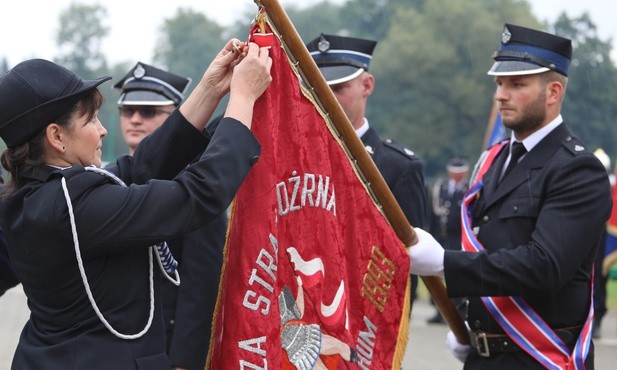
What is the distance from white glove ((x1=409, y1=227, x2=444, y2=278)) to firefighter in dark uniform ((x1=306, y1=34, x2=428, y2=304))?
37.4 inches

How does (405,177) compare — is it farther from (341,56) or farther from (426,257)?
(426,257)

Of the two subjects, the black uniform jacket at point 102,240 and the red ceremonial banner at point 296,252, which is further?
the red ceremonial banner at point 296,252

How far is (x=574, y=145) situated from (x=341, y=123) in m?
1.09

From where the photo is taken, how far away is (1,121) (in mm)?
3275

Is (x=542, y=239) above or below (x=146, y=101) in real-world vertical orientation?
below

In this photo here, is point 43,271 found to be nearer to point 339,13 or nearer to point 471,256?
point 471,256

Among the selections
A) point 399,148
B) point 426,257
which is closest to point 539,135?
point 426,257

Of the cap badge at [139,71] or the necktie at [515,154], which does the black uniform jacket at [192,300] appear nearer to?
the necktie at [515,154]

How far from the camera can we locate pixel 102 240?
10.4 ft

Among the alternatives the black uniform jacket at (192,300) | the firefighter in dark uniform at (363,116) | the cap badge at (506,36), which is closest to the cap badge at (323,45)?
the firefighter in dark uniform at (363,116)

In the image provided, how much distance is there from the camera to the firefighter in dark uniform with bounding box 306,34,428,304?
5277mm

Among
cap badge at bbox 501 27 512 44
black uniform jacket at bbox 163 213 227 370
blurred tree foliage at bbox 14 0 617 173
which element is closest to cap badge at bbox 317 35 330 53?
cap badge at bbox 501 27 512 44

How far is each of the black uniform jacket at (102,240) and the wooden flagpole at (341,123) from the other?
41cm

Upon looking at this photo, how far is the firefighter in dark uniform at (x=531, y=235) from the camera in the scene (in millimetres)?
4148
